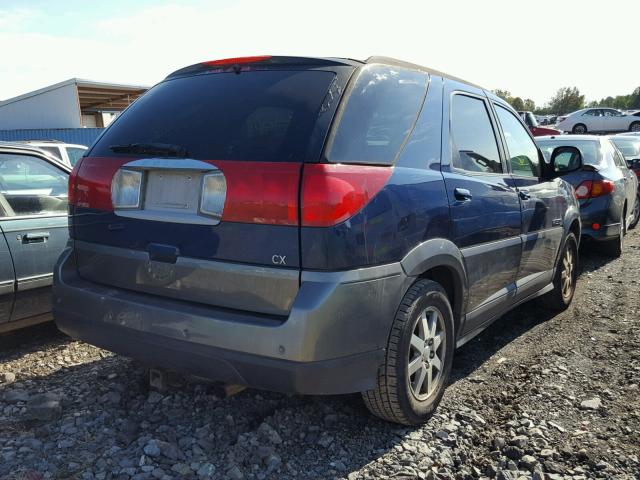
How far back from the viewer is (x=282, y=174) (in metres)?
2.30

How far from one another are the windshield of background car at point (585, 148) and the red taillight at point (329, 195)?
547 centimetres

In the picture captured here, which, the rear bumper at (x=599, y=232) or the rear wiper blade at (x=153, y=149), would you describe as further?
the rear bumper at (x=599, y=232)

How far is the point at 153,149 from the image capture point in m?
2.63

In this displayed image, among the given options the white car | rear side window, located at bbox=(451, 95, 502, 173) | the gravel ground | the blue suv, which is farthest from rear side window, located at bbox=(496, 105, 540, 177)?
the white car

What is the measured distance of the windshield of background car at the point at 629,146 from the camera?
1147 cm

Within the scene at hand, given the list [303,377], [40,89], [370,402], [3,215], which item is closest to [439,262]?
→ [370,402]

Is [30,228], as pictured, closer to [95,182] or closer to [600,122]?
[95,182]

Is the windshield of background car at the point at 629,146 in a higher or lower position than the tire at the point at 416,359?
higher

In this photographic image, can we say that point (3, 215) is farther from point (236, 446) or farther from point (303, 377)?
point (303, 377)

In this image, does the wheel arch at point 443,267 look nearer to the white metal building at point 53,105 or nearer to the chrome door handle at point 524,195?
the chrome door handle at point 524,195

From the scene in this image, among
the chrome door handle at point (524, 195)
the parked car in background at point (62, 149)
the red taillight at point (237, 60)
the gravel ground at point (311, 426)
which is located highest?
the red taillight at point (237, 60)

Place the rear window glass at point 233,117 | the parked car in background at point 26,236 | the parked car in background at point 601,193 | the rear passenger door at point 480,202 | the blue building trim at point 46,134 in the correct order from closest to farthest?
the rear window glass at point 233,117
the rear passenger door at point 480,202
the parked car in background at point 26,236
the parked car in background at point 601,193
the blue building trim at point 46,134

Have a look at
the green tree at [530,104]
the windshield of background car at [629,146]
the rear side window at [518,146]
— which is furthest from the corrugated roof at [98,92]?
the green tree at [530,104]

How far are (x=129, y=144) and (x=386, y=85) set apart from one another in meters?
1.32
